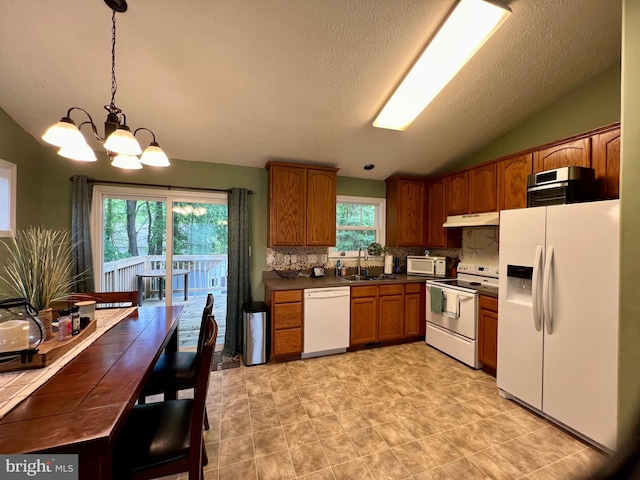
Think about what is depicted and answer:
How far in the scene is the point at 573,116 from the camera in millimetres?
2533

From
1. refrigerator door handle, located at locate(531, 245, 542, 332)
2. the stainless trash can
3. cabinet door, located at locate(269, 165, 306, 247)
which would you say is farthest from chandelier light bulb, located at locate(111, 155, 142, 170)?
refrigerator door handle, located at locate(531, 245, 542, 332)

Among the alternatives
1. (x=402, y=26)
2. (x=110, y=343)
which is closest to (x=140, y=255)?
(x=110, y=343)

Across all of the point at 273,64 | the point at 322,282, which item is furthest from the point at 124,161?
the point at 322,282

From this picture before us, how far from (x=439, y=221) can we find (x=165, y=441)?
3644mm

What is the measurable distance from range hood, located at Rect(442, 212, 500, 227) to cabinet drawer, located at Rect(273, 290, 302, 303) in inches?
82.6

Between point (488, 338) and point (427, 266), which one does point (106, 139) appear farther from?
point (427, 266)

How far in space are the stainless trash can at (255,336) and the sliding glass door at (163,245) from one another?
0.80m

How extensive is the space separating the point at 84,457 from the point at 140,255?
282 cm

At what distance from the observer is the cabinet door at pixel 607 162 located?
2020mm

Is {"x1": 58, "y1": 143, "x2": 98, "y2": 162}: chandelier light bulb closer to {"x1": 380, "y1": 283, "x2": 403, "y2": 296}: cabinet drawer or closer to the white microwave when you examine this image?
{"x1": 380, "y1": 283, "x2": 403, "y2": 296}: cabinet drawer

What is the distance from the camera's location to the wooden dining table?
79cm

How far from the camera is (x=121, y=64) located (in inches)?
75.3

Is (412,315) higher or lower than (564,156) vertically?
lower

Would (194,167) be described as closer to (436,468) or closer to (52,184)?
(52,184)
